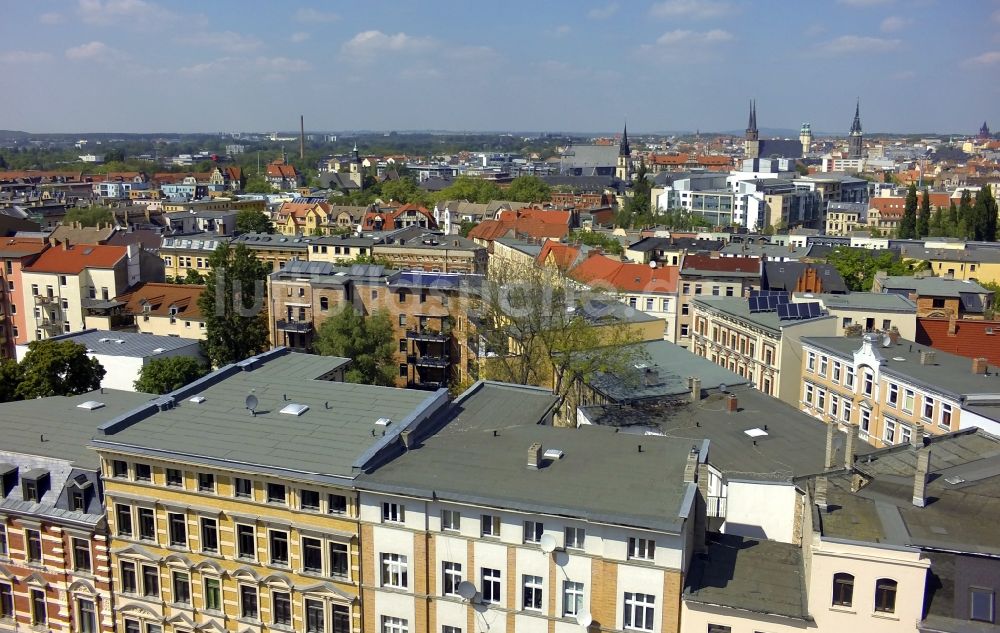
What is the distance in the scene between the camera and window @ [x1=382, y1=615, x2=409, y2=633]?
2372 cm

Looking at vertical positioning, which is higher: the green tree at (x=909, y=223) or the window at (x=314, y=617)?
the green tree at (x=909, y=223)

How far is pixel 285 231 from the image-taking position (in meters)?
129

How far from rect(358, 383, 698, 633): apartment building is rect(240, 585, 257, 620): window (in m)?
3.70

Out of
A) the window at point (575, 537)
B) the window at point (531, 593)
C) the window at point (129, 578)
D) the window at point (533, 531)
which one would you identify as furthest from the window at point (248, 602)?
the window at point (575, 537)

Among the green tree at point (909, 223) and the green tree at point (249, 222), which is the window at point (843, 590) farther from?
the green tree at point (249, 222)

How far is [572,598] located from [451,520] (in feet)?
12.1

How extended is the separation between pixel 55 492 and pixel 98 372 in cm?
1881

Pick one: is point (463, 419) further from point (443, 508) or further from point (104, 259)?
point (104, 259)

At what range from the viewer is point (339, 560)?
2392 cm

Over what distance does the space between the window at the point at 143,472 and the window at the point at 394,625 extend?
8.15 m

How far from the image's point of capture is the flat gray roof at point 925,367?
117 feet

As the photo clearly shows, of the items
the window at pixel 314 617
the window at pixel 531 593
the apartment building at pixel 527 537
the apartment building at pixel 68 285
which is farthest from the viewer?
the apartment building at pixel 68 285

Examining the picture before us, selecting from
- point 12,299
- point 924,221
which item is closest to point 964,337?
point 12,299

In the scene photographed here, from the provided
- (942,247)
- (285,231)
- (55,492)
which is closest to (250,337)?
(55,492)
